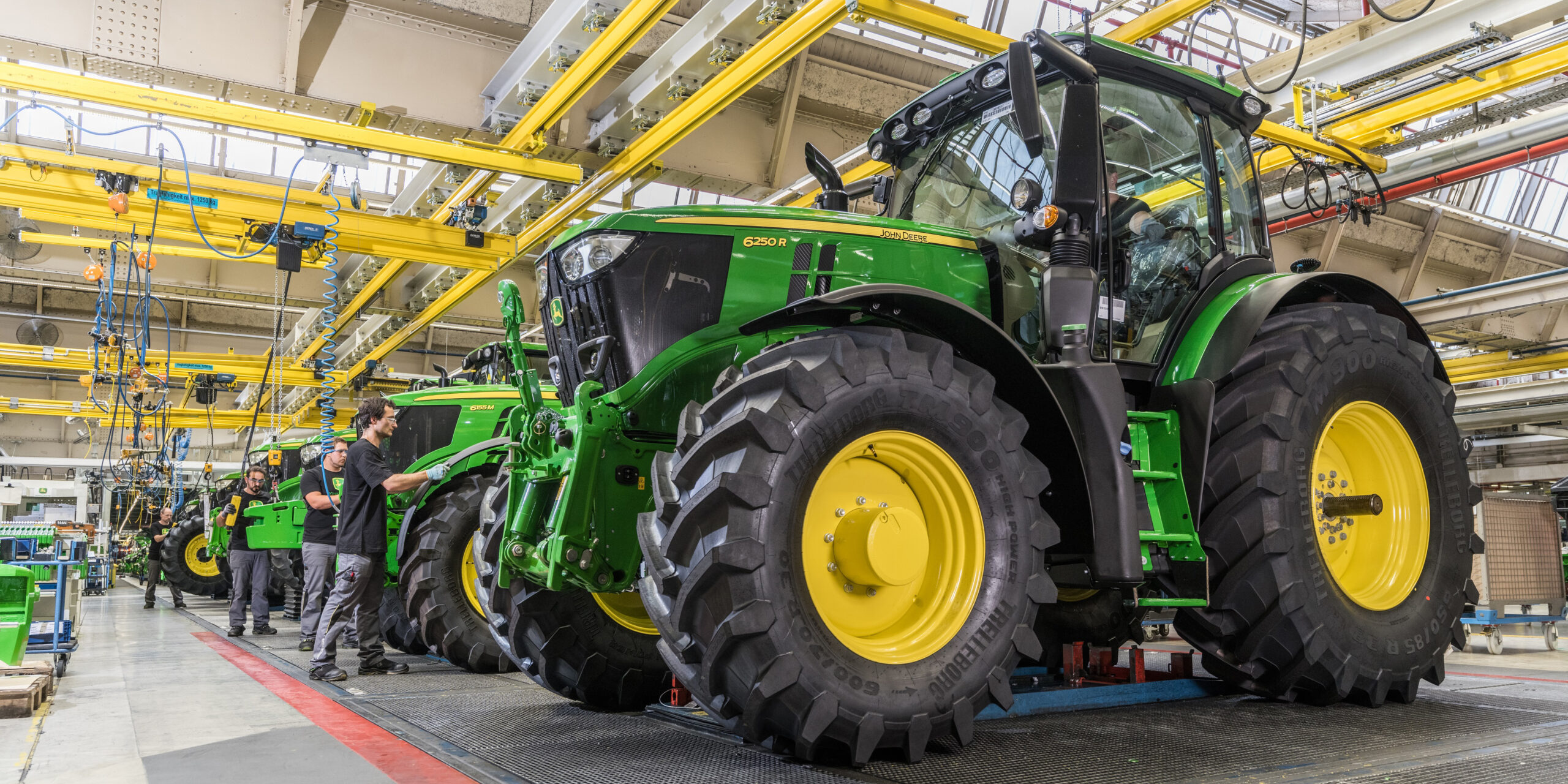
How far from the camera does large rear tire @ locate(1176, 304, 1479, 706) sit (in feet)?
14.0

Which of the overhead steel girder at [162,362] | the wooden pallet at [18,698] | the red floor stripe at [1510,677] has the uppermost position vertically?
the overhead steel girder at [162,362]

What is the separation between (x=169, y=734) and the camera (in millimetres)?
4543

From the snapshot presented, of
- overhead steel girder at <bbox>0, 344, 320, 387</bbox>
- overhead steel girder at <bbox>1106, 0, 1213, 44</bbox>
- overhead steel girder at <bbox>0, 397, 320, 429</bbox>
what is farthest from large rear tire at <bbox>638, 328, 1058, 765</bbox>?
overhead steel girder at <bbox>0, 397, 320, 429</bbox>

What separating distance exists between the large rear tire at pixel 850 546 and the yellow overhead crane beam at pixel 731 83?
460 centimetres

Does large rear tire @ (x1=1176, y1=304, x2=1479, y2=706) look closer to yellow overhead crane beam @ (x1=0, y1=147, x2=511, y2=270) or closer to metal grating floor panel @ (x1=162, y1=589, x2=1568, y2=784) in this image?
metal grating floor panel @ (x1=162, y1=589, x2=1568, y2=784)

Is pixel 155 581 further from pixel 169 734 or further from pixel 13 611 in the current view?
pixel 169 734

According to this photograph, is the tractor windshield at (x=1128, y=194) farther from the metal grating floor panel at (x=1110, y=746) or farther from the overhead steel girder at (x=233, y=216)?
the overhead steel girder at (x=233, y=216)

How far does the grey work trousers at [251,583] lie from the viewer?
10.5 m

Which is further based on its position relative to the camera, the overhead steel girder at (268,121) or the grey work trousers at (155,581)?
the grey work trousers at (155,581)

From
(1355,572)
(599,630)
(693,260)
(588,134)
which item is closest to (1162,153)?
(1355,572)

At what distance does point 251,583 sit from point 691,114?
7.26m

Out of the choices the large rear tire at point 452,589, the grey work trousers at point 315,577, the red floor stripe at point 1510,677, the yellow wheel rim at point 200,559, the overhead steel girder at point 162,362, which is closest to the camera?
the red floor stripe at point 1510,677

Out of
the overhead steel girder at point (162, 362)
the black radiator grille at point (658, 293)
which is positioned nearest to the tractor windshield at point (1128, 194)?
the black radiator grille at point (658, 293)

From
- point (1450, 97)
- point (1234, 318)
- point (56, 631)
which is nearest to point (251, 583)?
point (56, 631)
